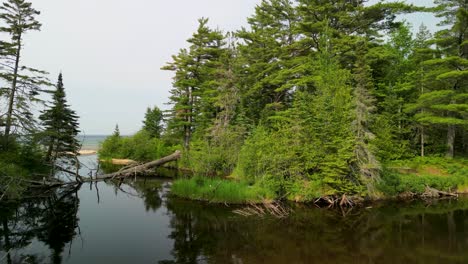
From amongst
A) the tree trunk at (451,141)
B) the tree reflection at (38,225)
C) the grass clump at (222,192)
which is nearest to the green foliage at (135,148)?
the tree reflection at (38,225)

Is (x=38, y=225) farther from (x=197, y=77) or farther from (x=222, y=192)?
(x=197, y=77)

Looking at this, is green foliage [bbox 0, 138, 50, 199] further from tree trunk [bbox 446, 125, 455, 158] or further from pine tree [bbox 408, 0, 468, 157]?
tree trunk [bbox 446, 125, 455, 158]

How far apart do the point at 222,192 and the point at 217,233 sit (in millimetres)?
5231

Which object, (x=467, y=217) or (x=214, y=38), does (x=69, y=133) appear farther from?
(x=467, y=217)

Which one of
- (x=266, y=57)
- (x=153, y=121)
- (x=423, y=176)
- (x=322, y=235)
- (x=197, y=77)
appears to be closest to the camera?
(x=322, y=235)

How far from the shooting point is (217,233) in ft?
40.4

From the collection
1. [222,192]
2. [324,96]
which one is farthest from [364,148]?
[222,192]

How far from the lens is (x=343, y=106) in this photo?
1884 cm

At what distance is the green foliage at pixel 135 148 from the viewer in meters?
38.5

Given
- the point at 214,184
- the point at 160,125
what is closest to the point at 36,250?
the point at 214,184

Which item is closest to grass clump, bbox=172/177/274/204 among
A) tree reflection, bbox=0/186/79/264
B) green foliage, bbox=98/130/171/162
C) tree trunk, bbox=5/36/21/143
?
tree reflection, bbox=0/186/79/264

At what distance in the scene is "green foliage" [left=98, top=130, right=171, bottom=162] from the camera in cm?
3847

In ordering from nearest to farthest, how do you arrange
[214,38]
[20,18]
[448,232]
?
[448,232] → [20,18] → [214,38]

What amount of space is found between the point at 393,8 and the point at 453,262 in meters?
23.8
